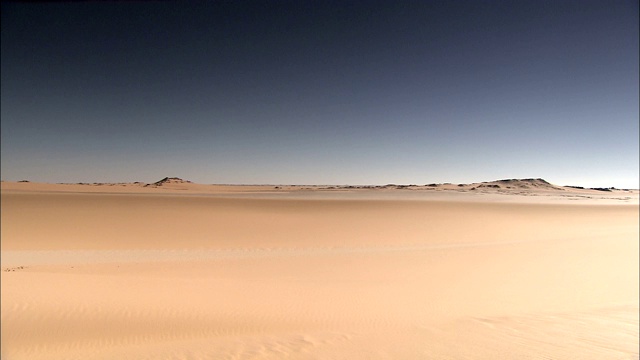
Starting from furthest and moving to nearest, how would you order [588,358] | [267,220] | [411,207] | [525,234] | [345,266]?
[411,207]
[267,220]
[525,234]
[345,266]
[588,358]

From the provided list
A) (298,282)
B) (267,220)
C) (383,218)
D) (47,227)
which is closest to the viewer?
(298,282)

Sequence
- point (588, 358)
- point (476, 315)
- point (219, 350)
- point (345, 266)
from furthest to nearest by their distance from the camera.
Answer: point (345, 266)
point (476, 315)
point (219, 350)
point (588, 358)

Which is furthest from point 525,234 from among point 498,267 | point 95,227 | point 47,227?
point 47,227

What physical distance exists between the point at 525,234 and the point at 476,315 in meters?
19.3

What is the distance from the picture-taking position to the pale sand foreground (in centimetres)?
654

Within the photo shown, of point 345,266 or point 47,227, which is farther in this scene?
point 47,227

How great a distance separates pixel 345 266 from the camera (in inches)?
555

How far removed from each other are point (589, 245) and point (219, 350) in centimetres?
2044

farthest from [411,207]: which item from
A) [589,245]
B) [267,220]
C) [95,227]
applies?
[95,227]

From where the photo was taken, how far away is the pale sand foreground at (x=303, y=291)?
6539 millimetres

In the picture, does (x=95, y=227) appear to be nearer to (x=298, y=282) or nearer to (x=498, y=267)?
(x=298, y=282)

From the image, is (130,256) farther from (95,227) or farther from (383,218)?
→ (383,218)

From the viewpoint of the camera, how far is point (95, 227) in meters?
22.7

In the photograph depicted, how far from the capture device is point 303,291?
1029 cm
